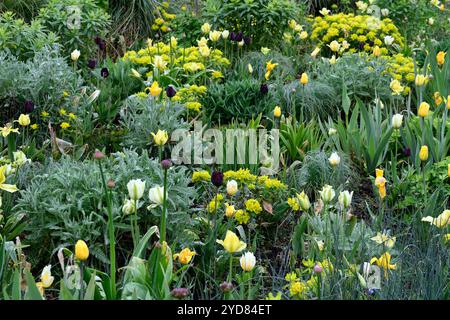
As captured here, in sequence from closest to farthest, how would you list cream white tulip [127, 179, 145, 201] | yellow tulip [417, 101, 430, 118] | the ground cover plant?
cream white tulip [127, 179, 145, 201] < the ground cover plant < yellow tulip [417, 101, 430, 118]

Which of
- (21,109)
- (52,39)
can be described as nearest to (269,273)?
(21,109)

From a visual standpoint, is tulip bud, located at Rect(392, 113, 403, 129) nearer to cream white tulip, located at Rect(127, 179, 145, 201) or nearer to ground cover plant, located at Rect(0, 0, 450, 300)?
ground cover plant, located at Rect(0, 0, 450, 300)

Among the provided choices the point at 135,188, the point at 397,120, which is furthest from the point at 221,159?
the point at 135,188

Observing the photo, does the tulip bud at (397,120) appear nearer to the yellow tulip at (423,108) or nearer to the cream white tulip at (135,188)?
the yellow tulip at (423,108)

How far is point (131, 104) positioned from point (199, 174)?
1.06m

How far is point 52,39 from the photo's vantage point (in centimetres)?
523

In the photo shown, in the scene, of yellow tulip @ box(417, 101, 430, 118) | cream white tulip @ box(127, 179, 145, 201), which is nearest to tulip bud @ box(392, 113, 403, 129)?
yellow tulip @ box(417, 101, 430, 118)

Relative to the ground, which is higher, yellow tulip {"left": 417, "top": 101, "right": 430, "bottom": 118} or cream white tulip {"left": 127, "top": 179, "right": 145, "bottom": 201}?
yellow tulip {"left": 417, "top": 101, "right": 430, "bottom": 118}

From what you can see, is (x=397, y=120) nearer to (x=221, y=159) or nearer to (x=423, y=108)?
(x=423, y=108)

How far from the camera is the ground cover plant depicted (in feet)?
9.14

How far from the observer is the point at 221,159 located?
13.4ft

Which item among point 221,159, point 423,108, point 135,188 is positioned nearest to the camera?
point 135,188

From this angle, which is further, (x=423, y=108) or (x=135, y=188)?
(x=423, y=108)

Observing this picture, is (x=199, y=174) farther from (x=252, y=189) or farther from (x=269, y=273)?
(x=269, y=273)
